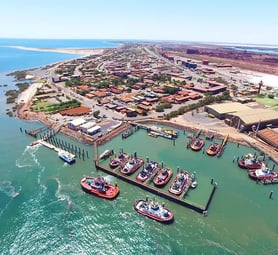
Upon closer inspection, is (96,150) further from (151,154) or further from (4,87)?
(4,87)

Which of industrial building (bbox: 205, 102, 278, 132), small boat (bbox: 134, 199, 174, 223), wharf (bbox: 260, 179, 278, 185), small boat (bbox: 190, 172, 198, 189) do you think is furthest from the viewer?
industrial building (bbox: 205, 102, 278, 132)

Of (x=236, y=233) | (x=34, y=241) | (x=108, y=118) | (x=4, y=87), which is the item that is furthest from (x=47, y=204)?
(x=4, y=87)

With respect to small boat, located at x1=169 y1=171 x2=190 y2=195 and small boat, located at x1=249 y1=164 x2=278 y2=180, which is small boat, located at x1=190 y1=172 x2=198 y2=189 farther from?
small boat, located at x1=249 y1=164 x2=278 y2=180

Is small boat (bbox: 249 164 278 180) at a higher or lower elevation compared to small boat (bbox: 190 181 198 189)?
higher

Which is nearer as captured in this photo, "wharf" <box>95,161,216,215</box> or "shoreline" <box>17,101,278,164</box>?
"wharf" <box>95,161,216,215</box>

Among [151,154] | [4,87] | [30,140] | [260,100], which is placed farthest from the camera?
[4,87]

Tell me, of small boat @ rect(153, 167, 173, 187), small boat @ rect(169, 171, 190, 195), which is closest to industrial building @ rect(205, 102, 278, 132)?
small boat @ rect(169, 171, 190, 195)

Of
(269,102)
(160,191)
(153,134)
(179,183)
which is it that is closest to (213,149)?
(153,134)
